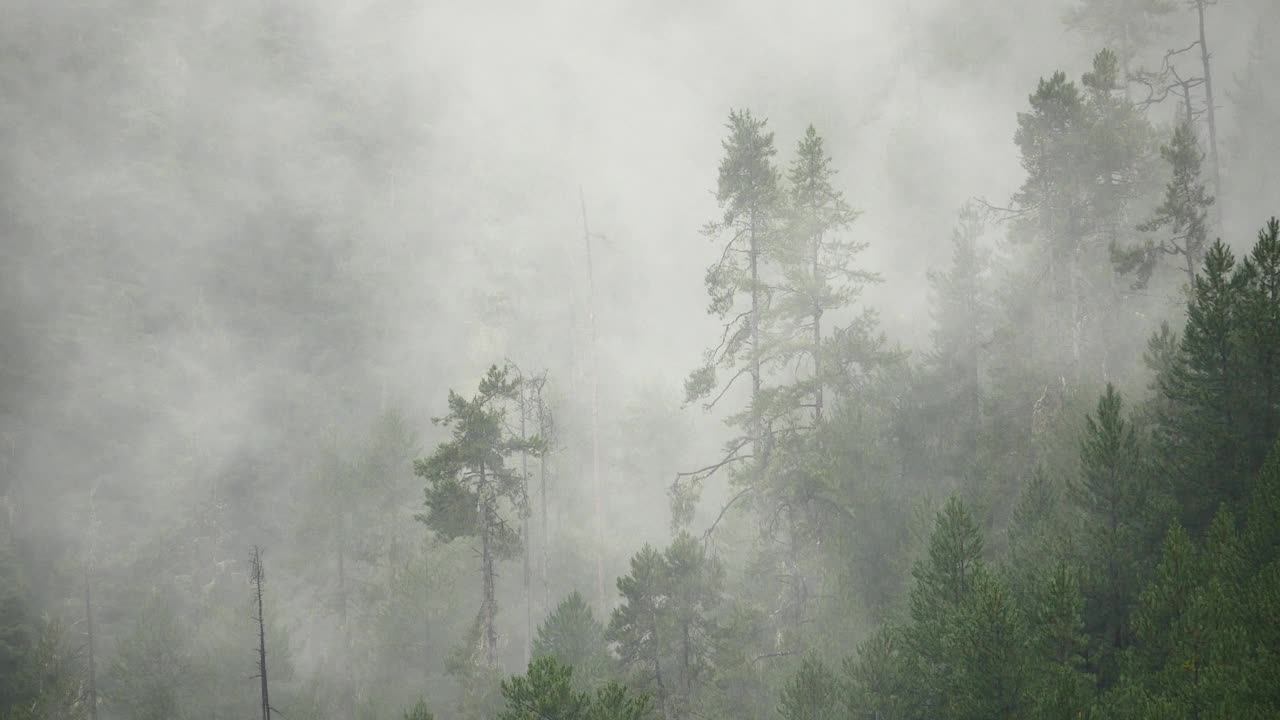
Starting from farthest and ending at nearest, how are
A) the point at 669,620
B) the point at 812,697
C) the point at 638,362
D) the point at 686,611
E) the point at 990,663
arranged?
1. the point at 638,362
2. the point at 686,611
3. the point at 669,620
4. the point at 812,697
5. the point at 990,663

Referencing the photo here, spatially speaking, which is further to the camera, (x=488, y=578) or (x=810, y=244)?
(x=810, y=244)

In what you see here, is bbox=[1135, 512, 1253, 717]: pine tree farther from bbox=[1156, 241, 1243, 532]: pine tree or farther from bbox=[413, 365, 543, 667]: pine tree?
bbox=[413, 365, 543, 667]: pine tree

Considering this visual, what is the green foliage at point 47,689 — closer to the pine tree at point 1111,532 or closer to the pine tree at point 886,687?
the pine tree at point 886,687

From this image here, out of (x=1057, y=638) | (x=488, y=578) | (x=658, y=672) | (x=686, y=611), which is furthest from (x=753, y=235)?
(x=488, y=578)

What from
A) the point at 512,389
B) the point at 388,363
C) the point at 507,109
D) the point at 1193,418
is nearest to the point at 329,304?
the point at 388,363

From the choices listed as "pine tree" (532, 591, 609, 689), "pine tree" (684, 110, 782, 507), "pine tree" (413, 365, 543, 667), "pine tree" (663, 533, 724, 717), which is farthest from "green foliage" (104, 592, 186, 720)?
"pine tree" (684, 110, 782, 507)

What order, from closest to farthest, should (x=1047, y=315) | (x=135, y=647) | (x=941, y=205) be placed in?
(x=1047, y=315) < (x=135, y=647) < (x=941, y=205)

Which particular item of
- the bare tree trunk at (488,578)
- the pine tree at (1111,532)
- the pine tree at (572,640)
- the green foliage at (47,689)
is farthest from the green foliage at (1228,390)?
the green foliage at (47,689)

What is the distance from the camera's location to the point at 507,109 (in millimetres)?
74188

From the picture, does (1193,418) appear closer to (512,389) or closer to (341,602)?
(512,389)

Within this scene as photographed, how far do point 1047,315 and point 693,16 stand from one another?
3194 inches

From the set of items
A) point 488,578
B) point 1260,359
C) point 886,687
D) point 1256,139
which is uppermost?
point 1256,139

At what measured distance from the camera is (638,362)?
5697cm

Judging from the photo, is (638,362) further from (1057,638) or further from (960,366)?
(1057,638)
